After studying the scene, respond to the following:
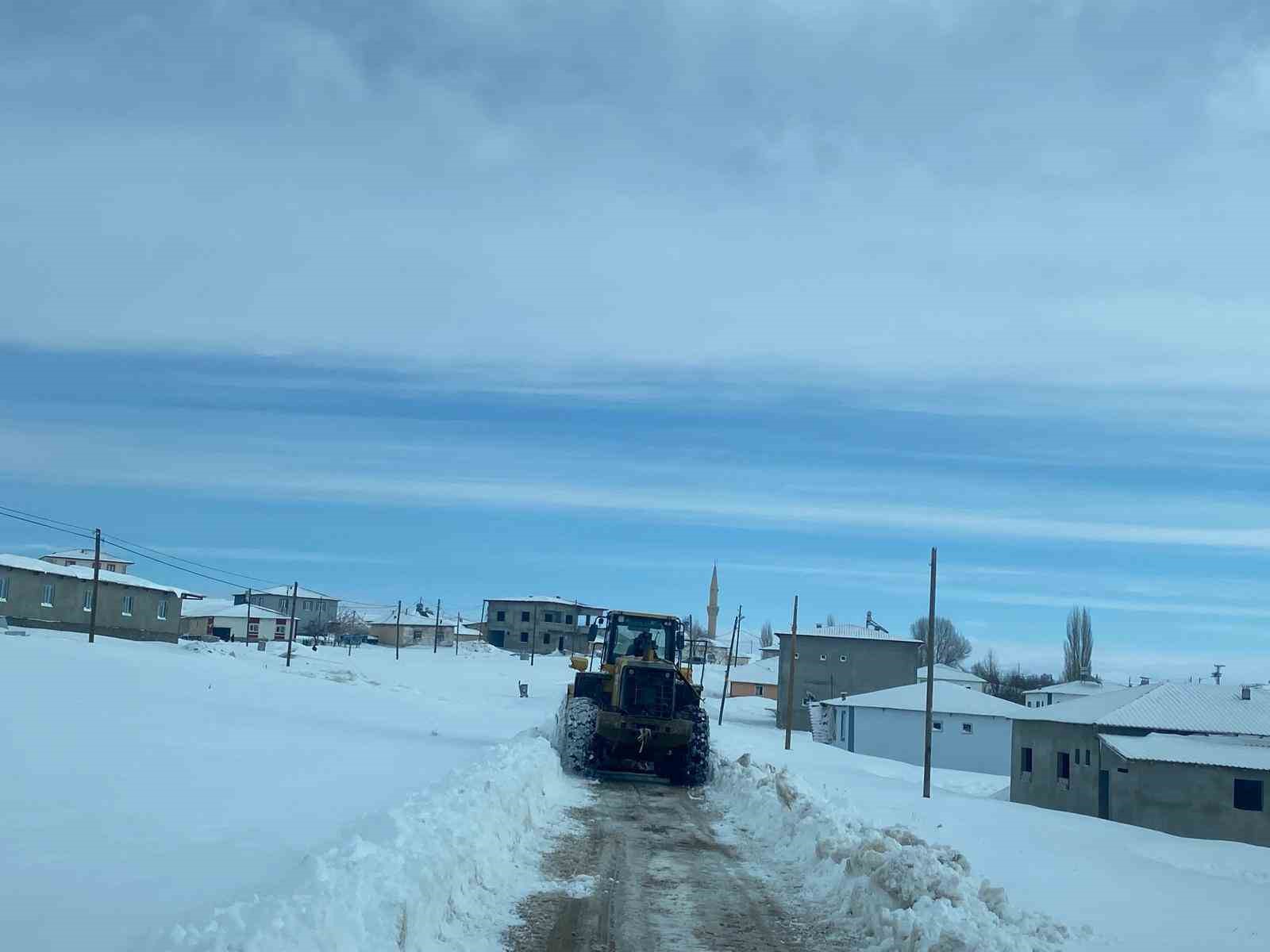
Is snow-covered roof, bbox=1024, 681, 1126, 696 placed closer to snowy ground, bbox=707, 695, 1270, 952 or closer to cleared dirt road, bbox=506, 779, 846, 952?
snowy ground, bbox=707, 695, 1270, 952

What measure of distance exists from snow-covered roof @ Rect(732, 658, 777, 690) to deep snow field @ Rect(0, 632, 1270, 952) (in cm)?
7549

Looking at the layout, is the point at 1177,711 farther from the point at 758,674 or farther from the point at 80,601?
the point at 758,674

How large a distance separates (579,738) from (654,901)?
1205cm

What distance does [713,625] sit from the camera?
155875mm

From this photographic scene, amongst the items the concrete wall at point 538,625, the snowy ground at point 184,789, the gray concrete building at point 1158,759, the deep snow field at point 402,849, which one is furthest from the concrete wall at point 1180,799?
the concrete wall at point 538,625

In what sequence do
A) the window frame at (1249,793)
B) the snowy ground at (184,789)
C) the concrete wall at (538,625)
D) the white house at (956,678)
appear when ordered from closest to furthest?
the snowy ground at (184,789) < the window frame at (1249,793) < the white house at (956,678) < the concrete wall at (538,625)

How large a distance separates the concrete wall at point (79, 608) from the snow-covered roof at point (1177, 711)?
177 ft

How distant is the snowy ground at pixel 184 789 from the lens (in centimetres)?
884

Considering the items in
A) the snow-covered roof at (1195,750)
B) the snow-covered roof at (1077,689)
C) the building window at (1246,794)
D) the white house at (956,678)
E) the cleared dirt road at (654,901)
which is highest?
the cleared dirt road at (654,901)

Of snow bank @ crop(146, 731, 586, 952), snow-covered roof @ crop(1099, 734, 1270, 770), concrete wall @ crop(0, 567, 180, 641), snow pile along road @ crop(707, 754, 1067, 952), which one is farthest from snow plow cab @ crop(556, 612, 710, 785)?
concrete wall @ crop(0, 567, 180, 641)

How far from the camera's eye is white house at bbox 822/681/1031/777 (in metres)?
63.3

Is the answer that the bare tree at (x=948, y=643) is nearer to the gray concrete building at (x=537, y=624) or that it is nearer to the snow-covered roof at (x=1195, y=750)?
the gray concrete building at (x=537, y=624)

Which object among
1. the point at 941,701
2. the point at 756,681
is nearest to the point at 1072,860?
the point at 941,701

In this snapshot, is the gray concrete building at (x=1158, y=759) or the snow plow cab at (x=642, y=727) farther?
the gray concrete building at (x=1158, y=759)
